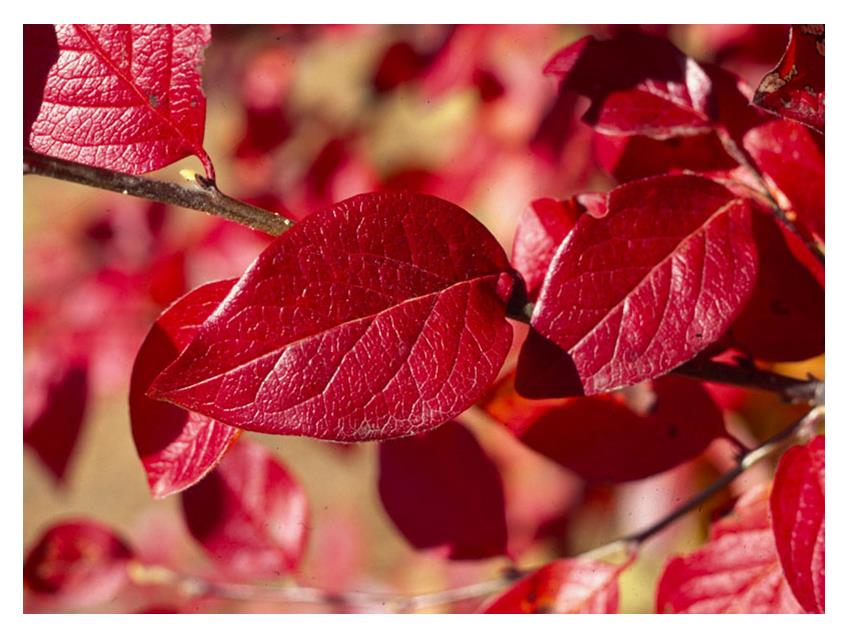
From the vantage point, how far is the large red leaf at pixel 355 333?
43cm

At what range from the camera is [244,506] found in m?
0.99

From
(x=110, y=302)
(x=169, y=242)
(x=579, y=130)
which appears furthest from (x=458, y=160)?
(x=110, y=302)

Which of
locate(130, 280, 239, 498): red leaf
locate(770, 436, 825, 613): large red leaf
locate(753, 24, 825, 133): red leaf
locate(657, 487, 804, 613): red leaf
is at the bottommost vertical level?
locate(657, 487, 804, 613): red leaf

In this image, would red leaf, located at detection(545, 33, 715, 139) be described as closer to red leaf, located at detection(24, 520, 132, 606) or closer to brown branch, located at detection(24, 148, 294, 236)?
brown branch, located at detection(24, 148, 294, 236)

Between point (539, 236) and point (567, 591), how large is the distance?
37cm

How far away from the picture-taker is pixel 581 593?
79 centimetres

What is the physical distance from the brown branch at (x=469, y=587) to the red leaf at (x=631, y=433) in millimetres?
48

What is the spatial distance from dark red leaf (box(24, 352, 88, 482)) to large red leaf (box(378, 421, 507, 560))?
501mm

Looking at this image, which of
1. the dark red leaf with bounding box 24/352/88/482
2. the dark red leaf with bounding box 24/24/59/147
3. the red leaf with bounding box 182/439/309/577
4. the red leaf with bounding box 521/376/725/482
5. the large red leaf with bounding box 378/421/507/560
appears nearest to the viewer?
the dark red leaf with bounding box 24/24/59/147

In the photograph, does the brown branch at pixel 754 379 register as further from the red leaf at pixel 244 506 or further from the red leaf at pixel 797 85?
the red leaf at pixel 244 506

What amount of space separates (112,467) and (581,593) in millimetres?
2192

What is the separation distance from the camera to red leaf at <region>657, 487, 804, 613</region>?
732 millimetres

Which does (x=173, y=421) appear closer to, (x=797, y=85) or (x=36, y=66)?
(x=36, y=66)

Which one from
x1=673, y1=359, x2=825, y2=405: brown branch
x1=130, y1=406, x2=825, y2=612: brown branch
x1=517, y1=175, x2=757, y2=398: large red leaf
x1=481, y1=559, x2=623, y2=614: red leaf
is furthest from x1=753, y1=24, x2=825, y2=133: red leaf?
x1=481, y1=559, x2=623, y2=614: red leaf
